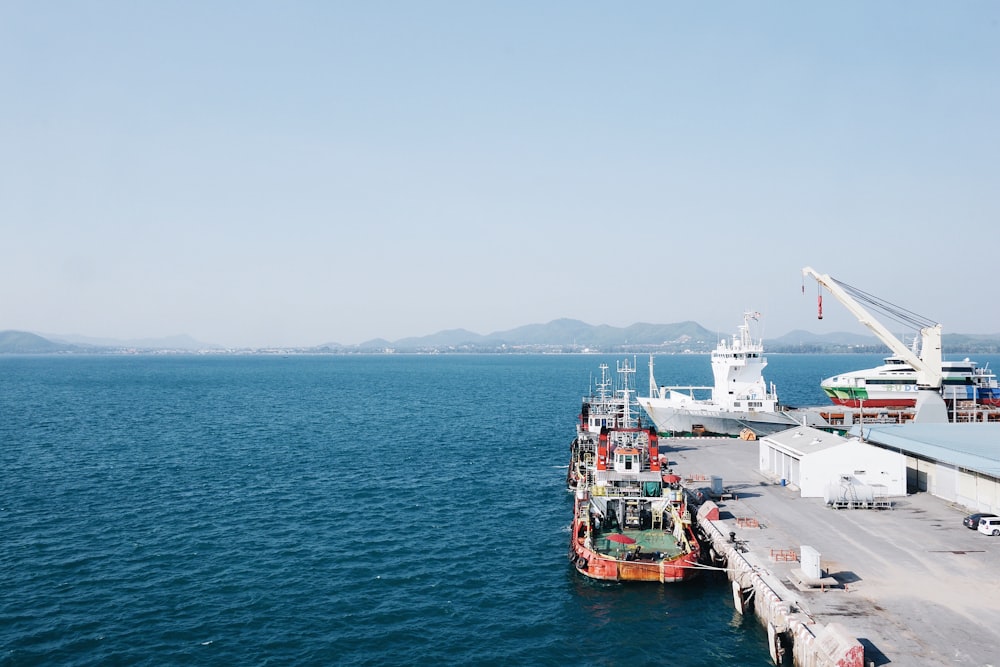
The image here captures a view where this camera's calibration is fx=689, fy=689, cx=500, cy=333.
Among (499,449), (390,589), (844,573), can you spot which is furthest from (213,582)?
(499,449)

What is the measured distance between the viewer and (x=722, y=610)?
115 feet

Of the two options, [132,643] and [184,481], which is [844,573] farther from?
[184,481]

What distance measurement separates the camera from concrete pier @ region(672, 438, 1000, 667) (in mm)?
25812

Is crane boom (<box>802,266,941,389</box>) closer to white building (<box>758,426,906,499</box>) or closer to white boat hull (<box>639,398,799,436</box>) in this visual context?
white boat hull (<box>639,398,799,436</box>)

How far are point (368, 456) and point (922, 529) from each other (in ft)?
184

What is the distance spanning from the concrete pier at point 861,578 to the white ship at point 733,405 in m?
33.8

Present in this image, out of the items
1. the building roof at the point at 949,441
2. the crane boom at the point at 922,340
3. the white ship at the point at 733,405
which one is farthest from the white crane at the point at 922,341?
the building roof at the point at 949,441

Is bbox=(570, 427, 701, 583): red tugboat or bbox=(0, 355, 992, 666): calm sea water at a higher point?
bbox=(570, 427, 701, 583): red tugboat

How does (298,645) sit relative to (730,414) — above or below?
below

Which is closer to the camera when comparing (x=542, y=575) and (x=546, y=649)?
(x=546, y=649)

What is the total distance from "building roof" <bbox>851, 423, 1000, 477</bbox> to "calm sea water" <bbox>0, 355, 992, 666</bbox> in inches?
765

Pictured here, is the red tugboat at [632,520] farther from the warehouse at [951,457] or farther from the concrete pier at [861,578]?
the warehouse at [951,457]

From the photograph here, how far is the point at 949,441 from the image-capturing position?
171 ft

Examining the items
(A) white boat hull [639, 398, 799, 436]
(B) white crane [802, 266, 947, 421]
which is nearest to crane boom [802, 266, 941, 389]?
(B) white crane [802, 266, 947, 421]
